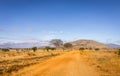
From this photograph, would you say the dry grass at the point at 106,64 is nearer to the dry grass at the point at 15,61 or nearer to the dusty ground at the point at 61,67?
the dusty ground at the point at 61,67

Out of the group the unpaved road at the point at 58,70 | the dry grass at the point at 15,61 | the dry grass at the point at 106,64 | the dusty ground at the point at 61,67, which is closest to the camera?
the unpaved road at the point at 58,70

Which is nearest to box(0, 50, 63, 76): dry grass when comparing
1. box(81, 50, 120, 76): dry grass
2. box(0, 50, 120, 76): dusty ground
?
box(0, 50, 120, 76): dusty ground

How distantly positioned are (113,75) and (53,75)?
4855mm

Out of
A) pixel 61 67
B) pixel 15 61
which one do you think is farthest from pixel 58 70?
pixel 15 61

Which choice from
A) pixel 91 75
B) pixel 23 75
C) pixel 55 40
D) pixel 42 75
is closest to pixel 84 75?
pixel 91 75

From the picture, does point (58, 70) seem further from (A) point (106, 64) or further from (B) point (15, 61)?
(B) point (15, 61)

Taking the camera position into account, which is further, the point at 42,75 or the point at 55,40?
the point at 55,40

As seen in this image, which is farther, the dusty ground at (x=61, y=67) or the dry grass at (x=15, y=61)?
the dry grass at (x=15, y=61)

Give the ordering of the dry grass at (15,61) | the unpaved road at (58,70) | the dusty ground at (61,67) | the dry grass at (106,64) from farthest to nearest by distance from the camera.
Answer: the dry grass at (15,61) < the dry grass at (106,64) < the dusty ground at (61,67) < the unpaved road at (58,70)

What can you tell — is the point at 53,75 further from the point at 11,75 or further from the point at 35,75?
the point at 11,75

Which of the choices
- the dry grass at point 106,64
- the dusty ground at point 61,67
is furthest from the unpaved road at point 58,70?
the dry grass at point 106,64

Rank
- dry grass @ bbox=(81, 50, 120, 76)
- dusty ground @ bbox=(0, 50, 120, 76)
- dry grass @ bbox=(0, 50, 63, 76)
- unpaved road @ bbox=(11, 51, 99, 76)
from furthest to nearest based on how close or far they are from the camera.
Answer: dry grass @ bbox=(0, 50, 63, 76) → dry grass @ bbox=(81, 50, 120, 76) → dusty ground @ bbox=(0, 50, 120, 76) → unpaved road @ bbox=(11, 51, 99, 76)

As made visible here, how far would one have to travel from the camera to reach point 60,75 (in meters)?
14.2

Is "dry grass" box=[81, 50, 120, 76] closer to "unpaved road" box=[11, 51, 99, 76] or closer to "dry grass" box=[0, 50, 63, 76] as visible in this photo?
"unpaved road" box=[11, 51, 99, 76]
